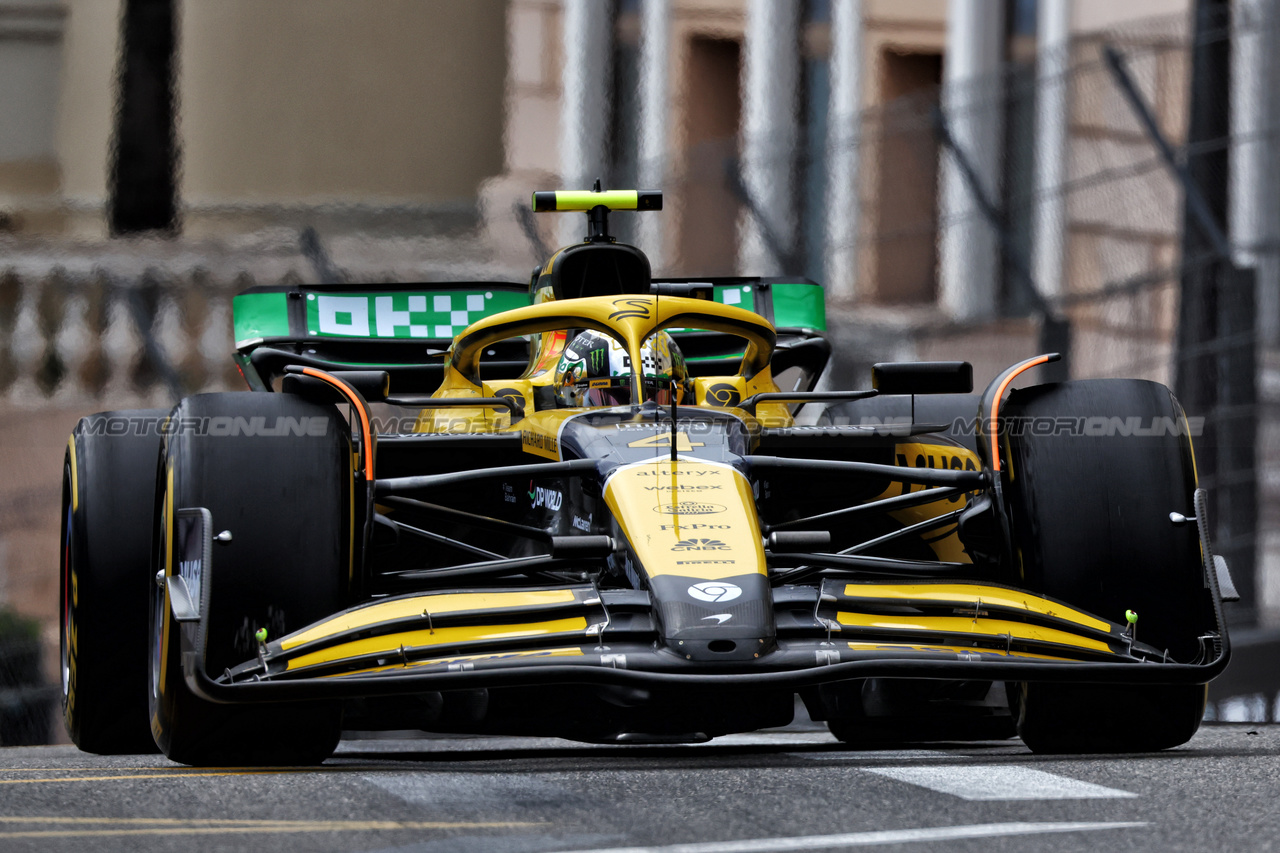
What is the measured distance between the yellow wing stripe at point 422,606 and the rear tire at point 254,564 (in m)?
0.15

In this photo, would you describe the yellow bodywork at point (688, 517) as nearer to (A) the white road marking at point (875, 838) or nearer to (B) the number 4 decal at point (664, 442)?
(B) the number 4 decal at point (664, 442)

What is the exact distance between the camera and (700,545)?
465 centimetres

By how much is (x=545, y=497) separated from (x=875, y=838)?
2.23 meters

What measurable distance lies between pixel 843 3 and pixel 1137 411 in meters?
7.63

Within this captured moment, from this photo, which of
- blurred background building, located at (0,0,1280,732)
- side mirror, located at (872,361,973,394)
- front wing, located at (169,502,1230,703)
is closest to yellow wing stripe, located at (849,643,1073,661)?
front wing, located at (169,502,1230,703)

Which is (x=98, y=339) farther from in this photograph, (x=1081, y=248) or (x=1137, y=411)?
(x=1137, y=411)

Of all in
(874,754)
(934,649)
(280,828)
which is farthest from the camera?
(874,754)

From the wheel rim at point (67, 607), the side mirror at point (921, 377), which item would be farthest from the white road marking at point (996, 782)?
the wheel rim at point (67, 607)

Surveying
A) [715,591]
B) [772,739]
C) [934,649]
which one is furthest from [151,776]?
[772,739]

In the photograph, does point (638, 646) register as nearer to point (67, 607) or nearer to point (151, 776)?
point (151, 776)

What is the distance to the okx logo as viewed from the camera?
464 centimetres

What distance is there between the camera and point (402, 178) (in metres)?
12.6

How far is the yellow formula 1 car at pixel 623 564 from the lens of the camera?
441 centimetres

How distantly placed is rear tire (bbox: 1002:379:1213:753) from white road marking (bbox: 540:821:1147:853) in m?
1.35
